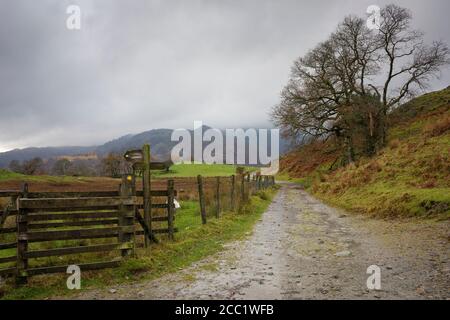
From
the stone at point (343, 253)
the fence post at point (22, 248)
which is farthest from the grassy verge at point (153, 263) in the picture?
the stone at point (343, 253)

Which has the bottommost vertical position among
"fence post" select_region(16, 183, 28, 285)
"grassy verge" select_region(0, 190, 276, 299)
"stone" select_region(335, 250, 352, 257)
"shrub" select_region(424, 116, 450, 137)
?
"grassy verge" select_region(0, 190, 276, 299)

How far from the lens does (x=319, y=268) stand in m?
7.59

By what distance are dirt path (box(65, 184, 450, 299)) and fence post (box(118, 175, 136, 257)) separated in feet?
4.83

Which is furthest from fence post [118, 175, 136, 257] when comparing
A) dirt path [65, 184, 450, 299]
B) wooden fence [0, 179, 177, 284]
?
dirt path [65, 184, 450, 299]

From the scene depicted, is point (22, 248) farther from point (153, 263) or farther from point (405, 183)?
point (405, 183)

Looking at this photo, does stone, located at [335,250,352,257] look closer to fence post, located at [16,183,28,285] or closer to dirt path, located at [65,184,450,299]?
dirt path, located at [65,184,450,299]

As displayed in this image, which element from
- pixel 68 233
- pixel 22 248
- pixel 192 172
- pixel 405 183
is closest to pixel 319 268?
pixel 68 233

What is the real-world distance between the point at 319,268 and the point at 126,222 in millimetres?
4446

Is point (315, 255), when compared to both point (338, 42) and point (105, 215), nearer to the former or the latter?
point (105, 215)

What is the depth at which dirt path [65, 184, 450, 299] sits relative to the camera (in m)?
6.17

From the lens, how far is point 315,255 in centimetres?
880

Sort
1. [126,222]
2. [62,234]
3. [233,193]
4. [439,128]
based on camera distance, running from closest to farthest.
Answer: [62,234]
[126,222]
[233,193]
[439,128]

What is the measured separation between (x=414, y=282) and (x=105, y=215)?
23.2 ft
